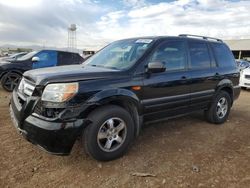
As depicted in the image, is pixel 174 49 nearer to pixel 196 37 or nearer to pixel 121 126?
pixel 196 37

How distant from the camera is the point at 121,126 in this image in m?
3.57

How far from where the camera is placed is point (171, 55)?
4.29 metres

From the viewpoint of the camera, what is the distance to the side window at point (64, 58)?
10486 millimetres

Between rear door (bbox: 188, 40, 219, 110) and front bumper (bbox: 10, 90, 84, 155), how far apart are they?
249cm

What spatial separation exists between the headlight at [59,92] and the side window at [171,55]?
1.46 meters

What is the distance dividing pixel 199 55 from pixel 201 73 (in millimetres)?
378

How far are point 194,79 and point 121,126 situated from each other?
186 cm

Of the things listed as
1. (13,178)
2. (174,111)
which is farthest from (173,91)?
(13,178)

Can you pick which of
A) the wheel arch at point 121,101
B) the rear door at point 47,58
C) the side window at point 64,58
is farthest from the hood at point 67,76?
the side window at point 64,58

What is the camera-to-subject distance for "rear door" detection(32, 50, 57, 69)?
992 cm

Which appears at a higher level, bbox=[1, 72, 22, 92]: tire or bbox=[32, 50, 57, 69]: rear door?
bbox=[32, 50, 57, 69]: rear door

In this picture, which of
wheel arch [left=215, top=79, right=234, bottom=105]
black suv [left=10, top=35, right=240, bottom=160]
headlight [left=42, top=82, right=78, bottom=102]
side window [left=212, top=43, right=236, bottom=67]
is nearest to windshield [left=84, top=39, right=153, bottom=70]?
black suv [left=10, top=35, right=240, bottom=160]

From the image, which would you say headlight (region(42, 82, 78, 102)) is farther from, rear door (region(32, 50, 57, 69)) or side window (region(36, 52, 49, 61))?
side window (region(36, 52, 49, 61))

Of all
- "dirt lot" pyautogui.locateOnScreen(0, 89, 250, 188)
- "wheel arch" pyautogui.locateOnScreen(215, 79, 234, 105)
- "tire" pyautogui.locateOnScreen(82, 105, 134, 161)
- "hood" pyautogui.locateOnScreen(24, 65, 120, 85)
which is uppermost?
"hood" pyautogui.locateOnScreen(24, 65, 120, 85)
